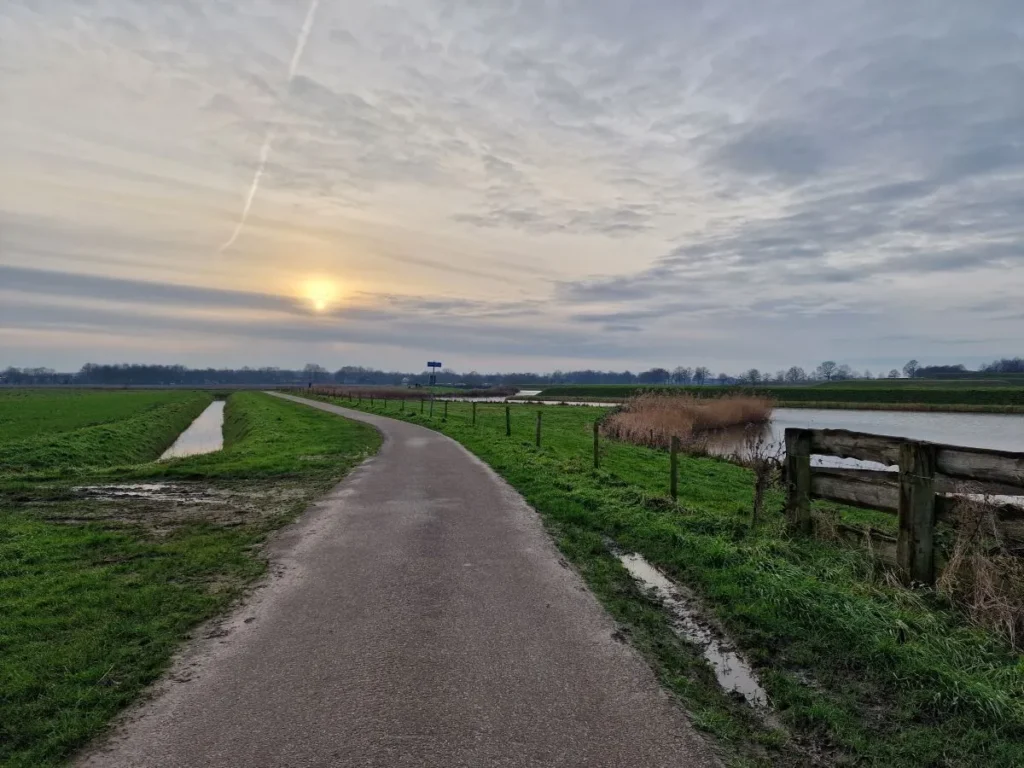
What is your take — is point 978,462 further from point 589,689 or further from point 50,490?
point 50,490

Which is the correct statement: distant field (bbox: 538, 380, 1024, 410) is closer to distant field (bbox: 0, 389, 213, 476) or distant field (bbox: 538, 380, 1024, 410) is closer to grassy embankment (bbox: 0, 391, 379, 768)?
distant field (bbox: 0, 389, 213, 476)

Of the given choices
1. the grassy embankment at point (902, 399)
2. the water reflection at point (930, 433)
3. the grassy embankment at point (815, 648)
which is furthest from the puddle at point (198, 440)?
the grassy embankment at point (902, 399)

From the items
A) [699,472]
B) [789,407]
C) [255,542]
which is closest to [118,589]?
[255,542]

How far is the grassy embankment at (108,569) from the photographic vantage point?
175 inches

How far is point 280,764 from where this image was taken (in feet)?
12.0

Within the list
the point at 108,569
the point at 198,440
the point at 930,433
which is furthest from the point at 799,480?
the point at 198,440

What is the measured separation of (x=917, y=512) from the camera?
6645 millimetres

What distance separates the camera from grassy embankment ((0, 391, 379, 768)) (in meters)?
4.44

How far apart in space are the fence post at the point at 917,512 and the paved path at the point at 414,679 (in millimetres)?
3597

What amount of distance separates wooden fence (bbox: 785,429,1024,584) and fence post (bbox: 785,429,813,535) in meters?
0.36

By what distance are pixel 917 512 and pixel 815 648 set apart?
229cm

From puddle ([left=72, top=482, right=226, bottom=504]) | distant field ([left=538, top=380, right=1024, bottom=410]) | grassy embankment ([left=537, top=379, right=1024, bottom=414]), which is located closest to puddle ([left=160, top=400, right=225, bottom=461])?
puddle ([left=72, top=482, right=226, bottom=504])

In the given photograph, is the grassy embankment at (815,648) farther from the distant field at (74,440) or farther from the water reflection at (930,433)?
the distant field at (74,440)

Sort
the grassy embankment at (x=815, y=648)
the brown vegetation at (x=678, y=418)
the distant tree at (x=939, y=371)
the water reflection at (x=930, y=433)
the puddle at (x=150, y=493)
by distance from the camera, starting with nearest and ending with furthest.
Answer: the grassy embankment at (x=815, y=648), the puddle at (x=150, y=493), the water reflection at (x=930, y=433), the brown vegetation at (x=678, y=418), the distant tree at (x=939, y=371)
